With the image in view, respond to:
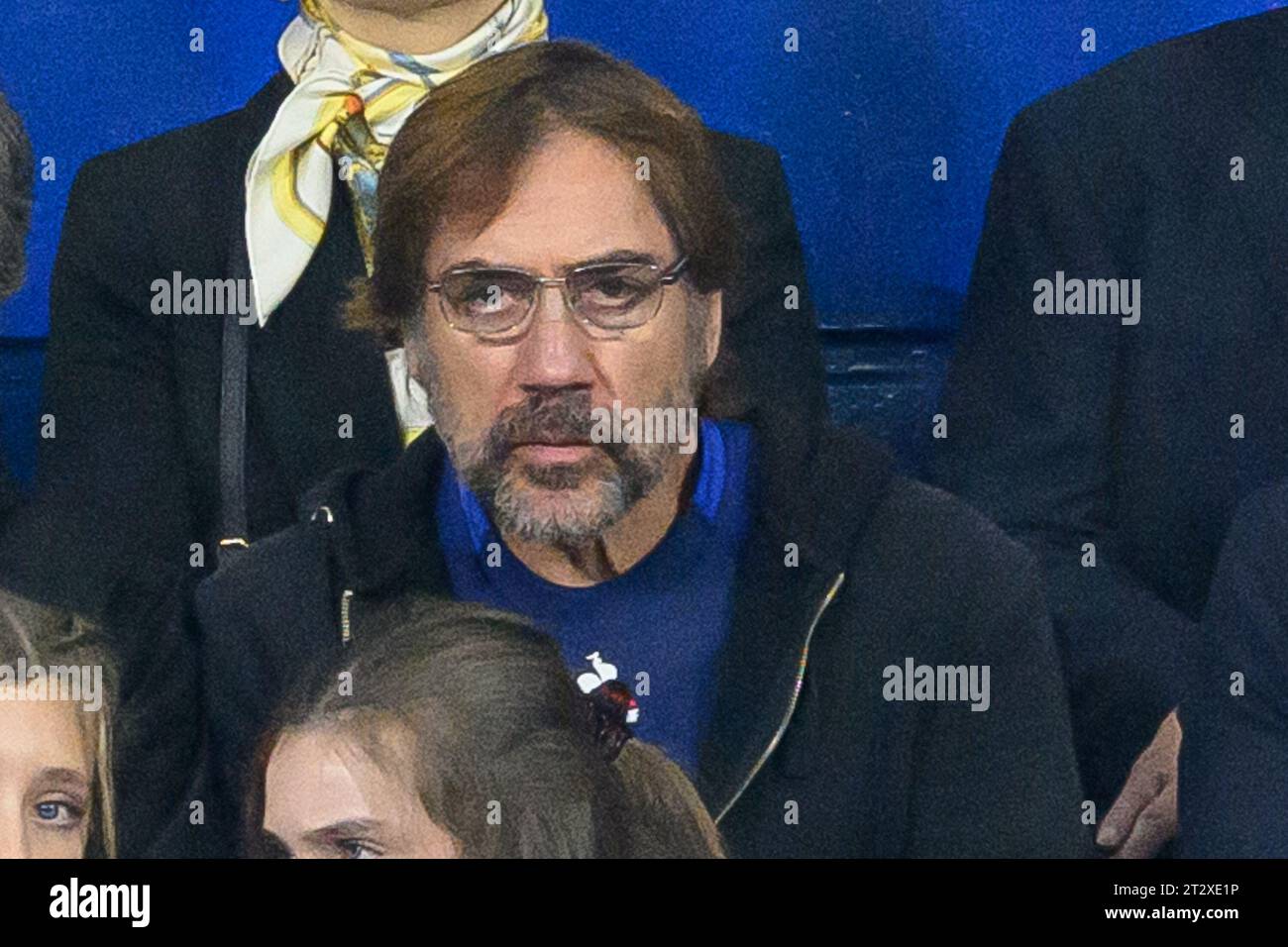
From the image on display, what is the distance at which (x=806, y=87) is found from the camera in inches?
223

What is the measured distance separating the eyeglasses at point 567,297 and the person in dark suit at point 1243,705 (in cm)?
144

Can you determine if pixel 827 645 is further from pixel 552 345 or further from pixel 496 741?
pixel 552 345

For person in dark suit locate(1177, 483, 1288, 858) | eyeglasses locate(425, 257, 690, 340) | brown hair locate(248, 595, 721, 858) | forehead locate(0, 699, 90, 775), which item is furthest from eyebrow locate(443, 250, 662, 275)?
person in dark suit locate(1177, 483, 1288, 858)

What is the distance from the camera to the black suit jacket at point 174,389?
221 inches

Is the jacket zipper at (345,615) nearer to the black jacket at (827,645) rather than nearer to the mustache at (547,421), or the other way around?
the black jacket at (827,645)

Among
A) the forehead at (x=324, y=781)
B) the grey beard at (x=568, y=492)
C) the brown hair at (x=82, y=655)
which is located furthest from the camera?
the brown hair at (x=82, y=655)

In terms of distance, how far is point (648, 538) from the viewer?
552cm

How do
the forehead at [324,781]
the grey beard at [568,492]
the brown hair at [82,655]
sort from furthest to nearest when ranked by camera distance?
the brown hair at [82,655] → the grey beard at [568,492] → the forehead at [324,781]

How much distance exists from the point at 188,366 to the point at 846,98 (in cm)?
160

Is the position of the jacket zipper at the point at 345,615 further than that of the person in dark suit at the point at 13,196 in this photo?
No

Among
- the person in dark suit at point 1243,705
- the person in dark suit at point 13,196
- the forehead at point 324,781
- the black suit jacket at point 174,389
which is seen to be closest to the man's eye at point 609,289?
the black suit jacket at point 174,389

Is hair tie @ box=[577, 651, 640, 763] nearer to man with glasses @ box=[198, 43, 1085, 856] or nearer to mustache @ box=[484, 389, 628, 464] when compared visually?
man with glasses @ box=[198, 43, 1085, 856]

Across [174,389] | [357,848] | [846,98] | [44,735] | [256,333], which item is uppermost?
[846,98]

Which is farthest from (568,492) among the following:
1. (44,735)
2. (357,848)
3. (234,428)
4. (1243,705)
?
(1243,705)
